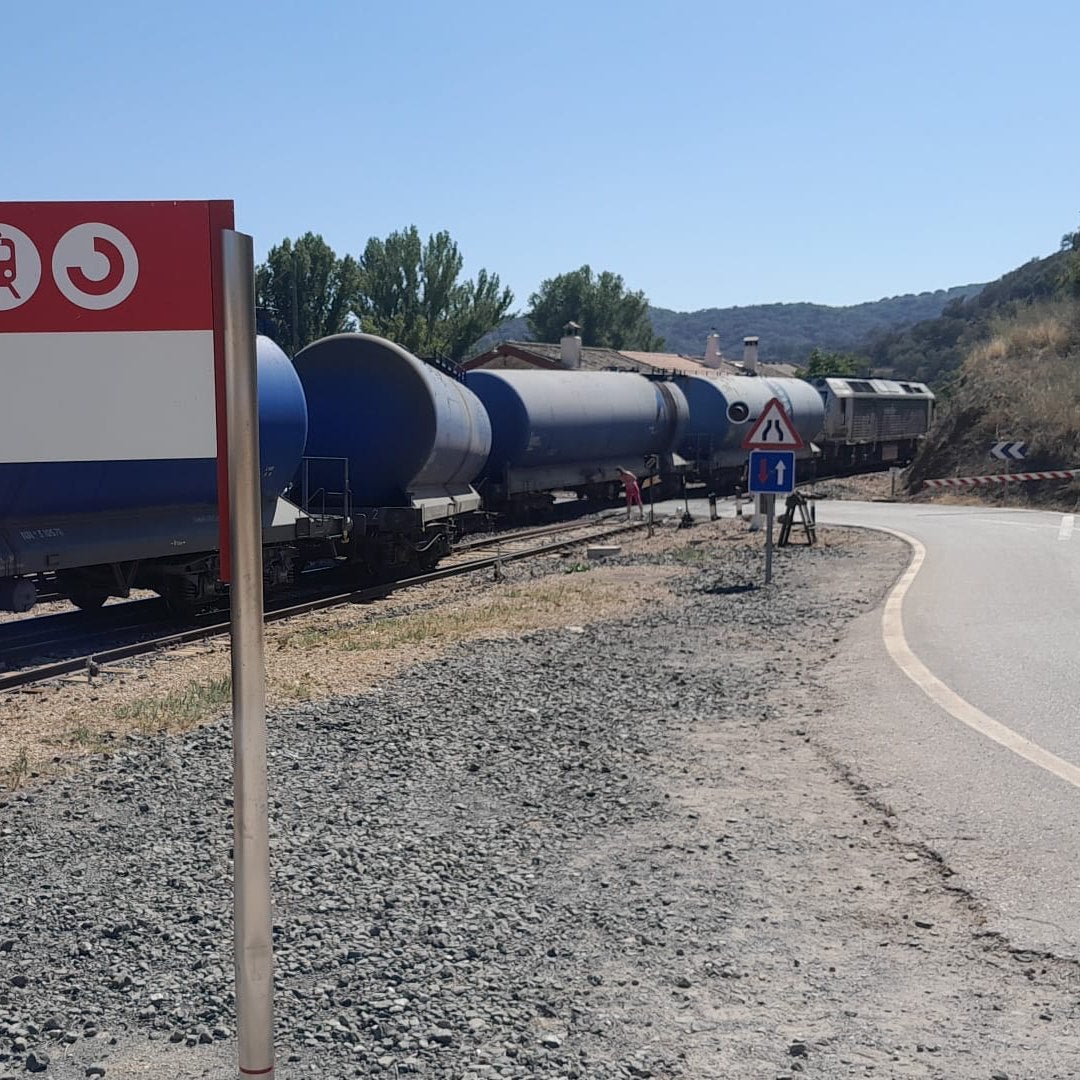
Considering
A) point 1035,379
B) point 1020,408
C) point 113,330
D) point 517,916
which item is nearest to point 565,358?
A: point 1035,379

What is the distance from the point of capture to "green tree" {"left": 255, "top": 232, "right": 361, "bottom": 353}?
65562 millimetres

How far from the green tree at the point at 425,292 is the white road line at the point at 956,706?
61.0 metres

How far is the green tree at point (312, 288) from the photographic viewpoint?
6556 cm

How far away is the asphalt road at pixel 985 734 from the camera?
5184 millimetres

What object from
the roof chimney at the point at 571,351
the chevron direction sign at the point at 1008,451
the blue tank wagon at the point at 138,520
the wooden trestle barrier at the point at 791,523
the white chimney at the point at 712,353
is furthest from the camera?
the white chimney at the point at 712,353

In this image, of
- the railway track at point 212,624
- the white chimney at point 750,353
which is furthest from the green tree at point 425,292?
the railway track at point 212,624

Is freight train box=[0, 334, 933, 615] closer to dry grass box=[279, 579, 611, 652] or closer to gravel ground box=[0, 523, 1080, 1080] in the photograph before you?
dry grass box=[279, 579, 611, 652]

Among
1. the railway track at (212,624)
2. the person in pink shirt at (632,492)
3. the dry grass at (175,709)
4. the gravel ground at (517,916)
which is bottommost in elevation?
the railway track at (212,624)

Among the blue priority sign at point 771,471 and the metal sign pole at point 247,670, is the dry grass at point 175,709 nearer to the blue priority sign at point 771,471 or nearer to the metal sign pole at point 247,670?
the metal sign pole at point 247,670

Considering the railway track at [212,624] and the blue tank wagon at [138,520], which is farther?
the blue tank wagon at [138,520]

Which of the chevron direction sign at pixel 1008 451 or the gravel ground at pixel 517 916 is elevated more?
the chevron direction sign at pixel 1008 451

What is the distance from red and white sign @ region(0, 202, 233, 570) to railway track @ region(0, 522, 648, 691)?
8.99 m

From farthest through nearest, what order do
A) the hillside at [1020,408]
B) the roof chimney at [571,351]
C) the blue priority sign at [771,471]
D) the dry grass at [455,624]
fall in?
the roof chimney at [571,351] < the hillside at [1020,408] < the blue priority sign at [771,471] < the dry grass at [455,624]

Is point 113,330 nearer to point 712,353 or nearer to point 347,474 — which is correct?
point 347,474
